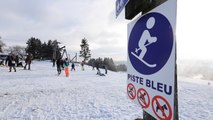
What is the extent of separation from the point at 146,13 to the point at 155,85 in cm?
71

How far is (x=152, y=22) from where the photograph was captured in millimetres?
1283

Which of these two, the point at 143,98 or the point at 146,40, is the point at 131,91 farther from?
the point at 146,40

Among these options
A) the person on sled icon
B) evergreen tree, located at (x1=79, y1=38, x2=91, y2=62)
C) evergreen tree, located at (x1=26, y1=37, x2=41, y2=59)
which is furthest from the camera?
evergreen tree, located at (x1=79, y1=38, x2=91, y2=62)

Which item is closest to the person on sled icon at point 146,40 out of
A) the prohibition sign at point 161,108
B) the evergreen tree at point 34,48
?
the prohibition sign at point 161,108

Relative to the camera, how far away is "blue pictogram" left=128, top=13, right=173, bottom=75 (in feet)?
3.59

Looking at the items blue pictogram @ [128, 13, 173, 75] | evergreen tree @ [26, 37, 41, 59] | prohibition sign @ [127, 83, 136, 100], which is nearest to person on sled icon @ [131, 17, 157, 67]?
blue pictogram @ [128, 13, 173, 75]

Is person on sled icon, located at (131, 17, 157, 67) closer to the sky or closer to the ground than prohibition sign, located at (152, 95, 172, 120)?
closer to the sky

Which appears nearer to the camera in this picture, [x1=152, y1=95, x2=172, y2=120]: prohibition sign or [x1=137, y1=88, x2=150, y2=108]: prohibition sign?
[x1=152, y1=95, x2=172, y2=120]: prohibition sign

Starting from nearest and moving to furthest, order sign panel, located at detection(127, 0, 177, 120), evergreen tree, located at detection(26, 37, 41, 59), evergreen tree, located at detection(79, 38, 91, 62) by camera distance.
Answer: sign panel, located at detection(127, 0, 177, 120) → evergreen tree, located at detection(26, 37, 41, 59) → evergreen tree, located at detection(79, 38, 91, 62)

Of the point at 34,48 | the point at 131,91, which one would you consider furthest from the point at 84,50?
the point at 131,91

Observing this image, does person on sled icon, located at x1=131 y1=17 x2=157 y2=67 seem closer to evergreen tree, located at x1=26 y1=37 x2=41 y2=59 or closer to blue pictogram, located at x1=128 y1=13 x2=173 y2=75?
blue pictogram, located at x1=128 y1=13 x2=173 y2=75

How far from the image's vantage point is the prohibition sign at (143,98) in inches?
54.4

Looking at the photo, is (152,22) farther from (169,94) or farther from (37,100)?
(37,100)

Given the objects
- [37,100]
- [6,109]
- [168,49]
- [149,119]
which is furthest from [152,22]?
[37,100]
